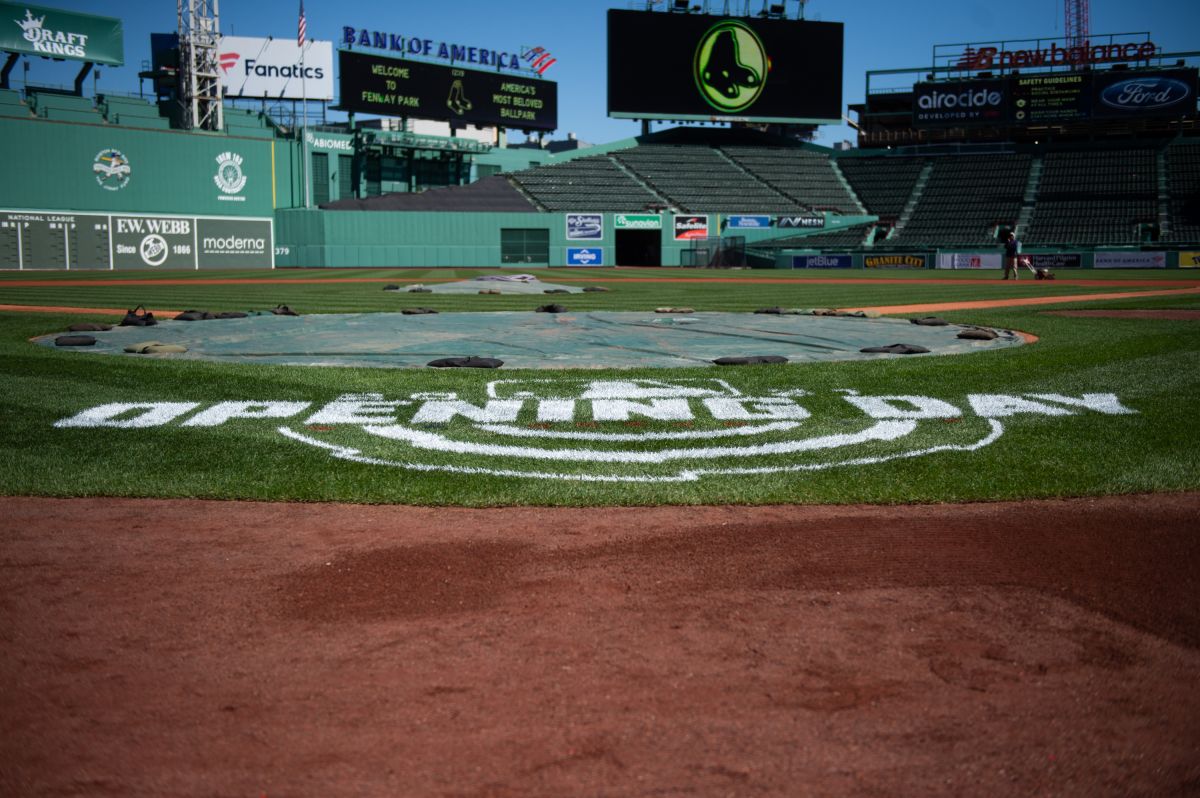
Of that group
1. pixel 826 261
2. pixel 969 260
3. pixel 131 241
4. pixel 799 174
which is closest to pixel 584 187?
pixel 799 174

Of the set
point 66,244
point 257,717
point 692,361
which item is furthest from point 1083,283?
point 66,244

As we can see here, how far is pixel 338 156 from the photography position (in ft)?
201

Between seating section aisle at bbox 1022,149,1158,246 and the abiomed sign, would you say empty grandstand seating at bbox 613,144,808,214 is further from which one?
the abiomed sign

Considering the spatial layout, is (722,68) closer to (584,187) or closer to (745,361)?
(584,187)

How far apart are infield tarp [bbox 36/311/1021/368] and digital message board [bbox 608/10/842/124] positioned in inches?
1968

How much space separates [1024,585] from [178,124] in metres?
60.8

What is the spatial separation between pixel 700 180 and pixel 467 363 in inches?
2195

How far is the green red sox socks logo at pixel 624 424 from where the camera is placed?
6.50m

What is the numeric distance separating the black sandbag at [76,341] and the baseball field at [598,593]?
3854mm

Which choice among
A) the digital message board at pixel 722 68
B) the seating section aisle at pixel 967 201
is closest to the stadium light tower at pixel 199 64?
the digital message board at pixel 722 68

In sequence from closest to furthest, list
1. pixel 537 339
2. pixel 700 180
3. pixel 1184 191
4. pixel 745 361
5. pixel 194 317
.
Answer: pixel 745 361, pixel 537 339, pixel 194 317, pixel 1184 191, pixel 700 180

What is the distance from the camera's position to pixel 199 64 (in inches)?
2186

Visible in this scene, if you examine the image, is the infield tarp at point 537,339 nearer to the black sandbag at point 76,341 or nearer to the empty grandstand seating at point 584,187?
the black sandbag at point 76,341

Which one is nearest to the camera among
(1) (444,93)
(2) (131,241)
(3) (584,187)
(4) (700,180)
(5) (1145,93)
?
(2) (131,241)
